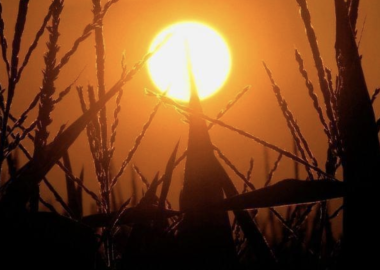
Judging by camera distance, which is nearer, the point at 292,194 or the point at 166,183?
the point at 292,194

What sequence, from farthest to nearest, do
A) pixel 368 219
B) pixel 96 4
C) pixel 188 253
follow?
pixel 96 4 < pixel 188 253 < pixel 368 219

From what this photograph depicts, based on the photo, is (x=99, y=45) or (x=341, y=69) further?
(x=99, y=45)

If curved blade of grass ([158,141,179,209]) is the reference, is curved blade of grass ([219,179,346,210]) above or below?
below

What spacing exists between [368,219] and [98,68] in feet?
1.74

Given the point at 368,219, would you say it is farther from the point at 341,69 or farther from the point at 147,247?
the point at 147,247

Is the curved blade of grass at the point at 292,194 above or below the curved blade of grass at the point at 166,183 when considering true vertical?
below

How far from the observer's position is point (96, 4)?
84 cm

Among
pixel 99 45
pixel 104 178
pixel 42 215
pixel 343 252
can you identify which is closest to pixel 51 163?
pixel 42 215

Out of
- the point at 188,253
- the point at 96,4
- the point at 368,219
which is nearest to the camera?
the point at 368,219

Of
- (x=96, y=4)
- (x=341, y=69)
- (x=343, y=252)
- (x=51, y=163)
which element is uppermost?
(x=96, y=4)

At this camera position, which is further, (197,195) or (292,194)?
(197,195)

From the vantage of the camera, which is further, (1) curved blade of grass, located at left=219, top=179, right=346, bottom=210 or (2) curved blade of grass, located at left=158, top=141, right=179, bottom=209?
(2) curved blade of grass, located at left=158, top=141, right=179, bottom=209

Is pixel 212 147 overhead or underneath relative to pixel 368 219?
overhead

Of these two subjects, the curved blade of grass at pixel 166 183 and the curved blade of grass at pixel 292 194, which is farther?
the curved blade of grass at pixel 166 183
